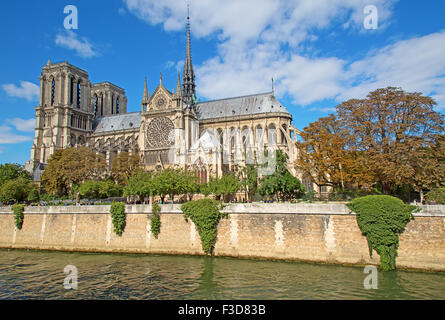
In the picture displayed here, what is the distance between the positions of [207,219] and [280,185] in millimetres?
10118

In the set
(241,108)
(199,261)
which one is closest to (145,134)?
(241,108)

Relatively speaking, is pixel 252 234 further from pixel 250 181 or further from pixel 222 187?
pixel 250 181

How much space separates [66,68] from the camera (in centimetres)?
6406

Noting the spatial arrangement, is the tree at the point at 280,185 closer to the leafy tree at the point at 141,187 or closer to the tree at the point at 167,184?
the tree at the point at 167,184

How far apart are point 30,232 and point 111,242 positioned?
8765mm

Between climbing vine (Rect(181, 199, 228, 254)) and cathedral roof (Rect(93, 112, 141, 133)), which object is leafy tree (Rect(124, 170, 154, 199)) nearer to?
climbing vine (Rect(181, 199, 228, 254))

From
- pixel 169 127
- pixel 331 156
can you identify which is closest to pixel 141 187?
pixel 331 156

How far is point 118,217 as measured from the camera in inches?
987

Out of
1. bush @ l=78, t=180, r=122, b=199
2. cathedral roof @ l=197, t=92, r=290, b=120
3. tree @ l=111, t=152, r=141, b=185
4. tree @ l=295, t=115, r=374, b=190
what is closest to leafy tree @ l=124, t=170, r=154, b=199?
bush @ l=78, t=180, r=122, b=199

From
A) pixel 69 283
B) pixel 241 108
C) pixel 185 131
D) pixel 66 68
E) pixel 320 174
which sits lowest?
pixel 69 283

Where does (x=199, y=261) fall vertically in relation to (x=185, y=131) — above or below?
below

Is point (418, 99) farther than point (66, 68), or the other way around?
point (66, 68)

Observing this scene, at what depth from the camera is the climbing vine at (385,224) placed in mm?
17891
